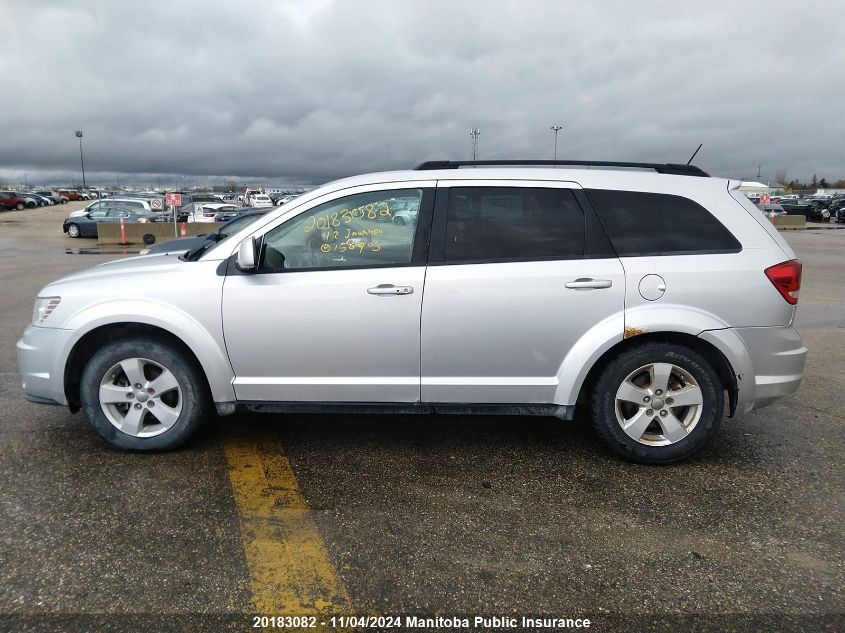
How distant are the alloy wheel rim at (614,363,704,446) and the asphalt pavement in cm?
23

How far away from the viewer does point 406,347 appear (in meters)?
3.73

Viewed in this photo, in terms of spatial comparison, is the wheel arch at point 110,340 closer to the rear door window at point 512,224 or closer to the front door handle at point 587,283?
the rear door window at point 512,224

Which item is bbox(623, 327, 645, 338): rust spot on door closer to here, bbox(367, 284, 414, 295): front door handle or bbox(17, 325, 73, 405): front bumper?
bbox(367, 284, 414, 295): front door handle

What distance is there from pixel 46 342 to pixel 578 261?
10.8ft

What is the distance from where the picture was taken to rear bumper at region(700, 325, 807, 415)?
12.1ft

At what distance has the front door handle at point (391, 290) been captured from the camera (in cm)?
367

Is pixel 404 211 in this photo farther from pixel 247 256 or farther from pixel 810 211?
pixel 810 211

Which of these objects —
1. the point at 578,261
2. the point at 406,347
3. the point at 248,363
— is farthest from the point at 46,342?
the point at 578,261

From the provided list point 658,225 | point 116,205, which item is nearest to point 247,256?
point 658,225

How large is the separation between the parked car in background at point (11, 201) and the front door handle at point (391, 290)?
65521 mm

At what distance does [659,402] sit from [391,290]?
67.6 inches

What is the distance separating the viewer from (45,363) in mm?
3926

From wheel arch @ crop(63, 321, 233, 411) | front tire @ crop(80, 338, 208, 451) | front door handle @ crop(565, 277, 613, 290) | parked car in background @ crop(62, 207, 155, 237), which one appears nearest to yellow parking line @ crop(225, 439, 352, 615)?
front tire @ crop(80, 338, 208, 451)

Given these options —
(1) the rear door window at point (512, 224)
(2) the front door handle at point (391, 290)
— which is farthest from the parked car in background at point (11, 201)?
(1) the rear door window at point (512, 224)
